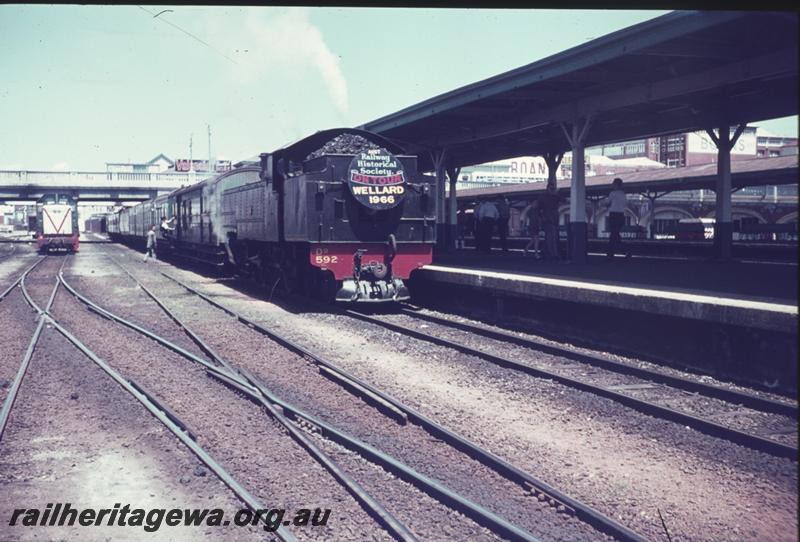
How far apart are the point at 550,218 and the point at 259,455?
1178 centimetres

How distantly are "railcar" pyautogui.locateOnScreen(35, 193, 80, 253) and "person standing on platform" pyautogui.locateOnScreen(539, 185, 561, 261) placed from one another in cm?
2816

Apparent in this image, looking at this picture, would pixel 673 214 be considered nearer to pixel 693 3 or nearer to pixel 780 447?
pixel 780 447

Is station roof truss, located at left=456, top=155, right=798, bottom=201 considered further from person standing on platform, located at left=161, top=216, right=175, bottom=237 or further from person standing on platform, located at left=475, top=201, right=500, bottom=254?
person standing on platform, located at left=161, top=216, right=175, bottom=237

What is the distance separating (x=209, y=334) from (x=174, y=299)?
5.22 meters

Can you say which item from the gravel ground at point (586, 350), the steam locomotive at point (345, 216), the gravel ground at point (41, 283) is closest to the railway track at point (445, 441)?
the gravel ground at point (586, 350)

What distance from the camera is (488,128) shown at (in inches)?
731

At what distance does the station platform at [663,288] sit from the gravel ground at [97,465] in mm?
4295

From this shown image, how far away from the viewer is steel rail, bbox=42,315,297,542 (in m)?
4.10

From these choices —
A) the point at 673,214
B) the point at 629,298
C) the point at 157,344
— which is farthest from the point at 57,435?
the point at 673,214

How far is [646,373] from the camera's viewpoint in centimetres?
733

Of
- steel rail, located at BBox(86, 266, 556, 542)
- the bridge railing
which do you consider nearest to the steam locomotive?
steel rail, located at BBox(86, 266, 556, 542)

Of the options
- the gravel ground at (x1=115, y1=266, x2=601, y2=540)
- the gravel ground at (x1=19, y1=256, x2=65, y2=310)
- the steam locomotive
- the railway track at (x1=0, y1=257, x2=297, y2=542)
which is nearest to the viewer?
the gravel ground at (x1=115, y1=266, x2=601, y2=540)

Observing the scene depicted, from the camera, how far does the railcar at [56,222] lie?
3528cm

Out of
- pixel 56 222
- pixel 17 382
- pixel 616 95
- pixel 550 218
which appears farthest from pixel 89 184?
pixel 17 382
